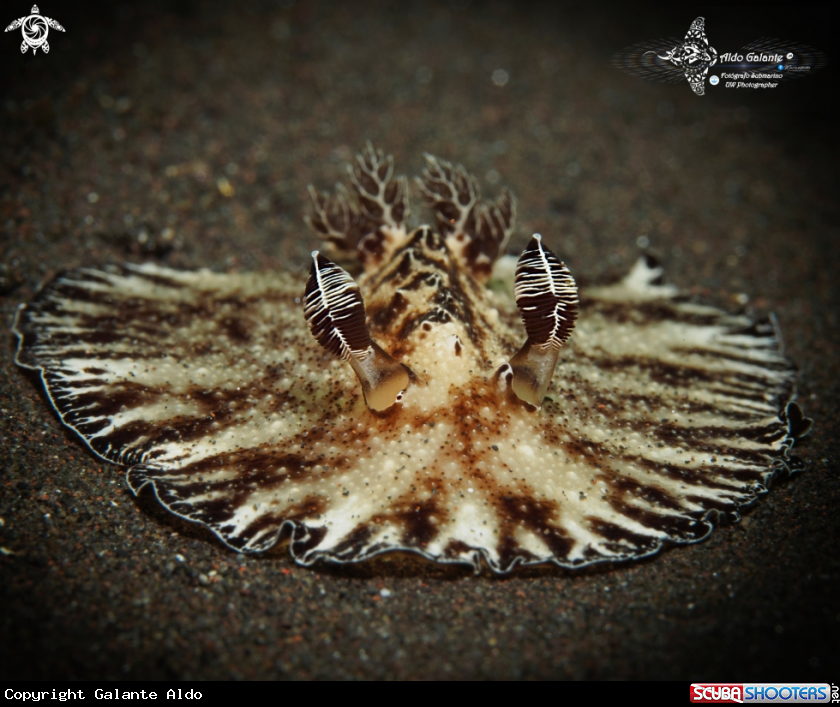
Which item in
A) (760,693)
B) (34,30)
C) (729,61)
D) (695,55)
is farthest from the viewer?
(34,30)

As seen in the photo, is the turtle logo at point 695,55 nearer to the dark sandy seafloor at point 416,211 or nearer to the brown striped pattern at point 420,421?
the dark sandy seafloor at point 416,211

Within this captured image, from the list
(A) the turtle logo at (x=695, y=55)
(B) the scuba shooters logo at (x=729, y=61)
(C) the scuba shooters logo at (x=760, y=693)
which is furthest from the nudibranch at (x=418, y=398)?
(A) the turtle logo at (x=695, y=55)

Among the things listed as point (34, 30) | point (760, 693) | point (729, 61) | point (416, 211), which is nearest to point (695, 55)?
point (729, 61)

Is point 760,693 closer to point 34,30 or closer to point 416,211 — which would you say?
point 416,211

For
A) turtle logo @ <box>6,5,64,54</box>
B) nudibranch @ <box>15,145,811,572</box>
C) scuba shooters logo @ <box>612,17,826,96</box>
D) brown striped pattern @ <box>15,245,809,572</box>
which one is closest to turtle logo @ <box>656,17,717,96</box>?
scuba shooters logo @ <box>612,17,826,96</box>

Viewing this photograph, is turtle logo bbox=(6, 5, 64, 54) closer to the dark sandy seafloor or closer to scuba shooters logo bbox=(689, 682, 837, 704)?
the dark sandy seafloor

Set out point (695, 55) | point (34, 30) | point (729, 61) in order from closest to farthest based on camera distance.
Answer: point (729, 61)
point (695, 55)
point (34, 30)
